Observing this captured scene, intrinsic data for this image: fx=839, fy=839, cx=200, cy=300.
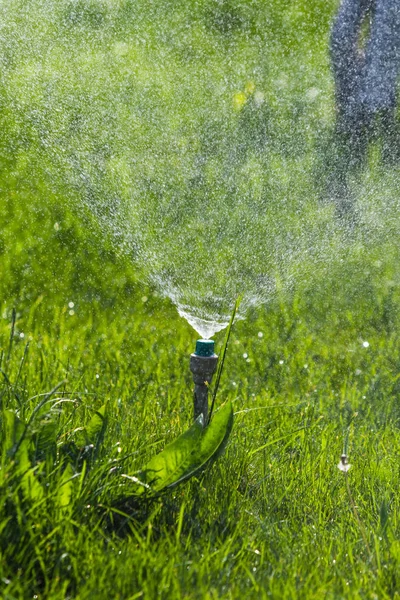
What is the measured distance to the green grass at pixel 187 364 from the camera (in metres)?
1.88

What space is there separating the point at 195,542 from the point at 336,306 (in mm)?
2553

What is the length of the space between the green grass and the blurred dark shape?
180mm

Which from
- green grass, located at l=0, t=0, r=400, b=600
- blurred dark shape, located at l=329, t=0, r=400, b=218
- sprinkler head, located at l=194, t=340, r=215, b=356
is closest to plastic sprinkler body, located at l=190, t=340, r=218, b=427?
sprinkler head, located at l=194, t=340, r=215, b=356

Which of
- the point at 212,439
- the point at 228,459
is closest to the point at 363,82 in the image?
the point at 228,459

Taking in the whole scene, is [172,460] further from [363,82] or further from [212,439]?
[363,82]

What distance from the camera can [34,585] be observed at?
1.73m

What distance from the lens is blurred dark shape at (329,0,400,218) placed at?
7.04 m

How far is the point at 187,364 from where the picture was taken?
12.0 ft

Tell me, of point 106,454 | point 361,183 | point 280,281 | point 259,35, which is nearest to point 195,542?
point 106,454

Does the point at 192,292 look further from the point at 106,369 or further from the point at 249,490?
the point at 249,490

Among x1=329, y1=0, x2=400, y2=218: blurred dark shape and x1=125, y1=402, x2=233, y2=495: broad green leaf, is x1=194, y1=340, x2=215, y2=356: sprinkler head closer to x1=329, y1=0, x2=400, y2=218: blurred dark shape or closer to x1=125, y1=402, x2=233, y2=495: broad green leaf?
x1=125, y1=402, x2=233, y2=495: broad green leaf

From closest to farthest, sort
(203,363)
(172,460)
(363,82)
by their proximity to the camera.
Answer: (172,460) < (203,363) < (363,82)

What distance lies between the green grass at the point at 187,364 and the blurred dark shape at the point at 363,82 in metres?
0.18

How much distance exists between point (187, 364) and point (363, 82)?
14.8 ft
